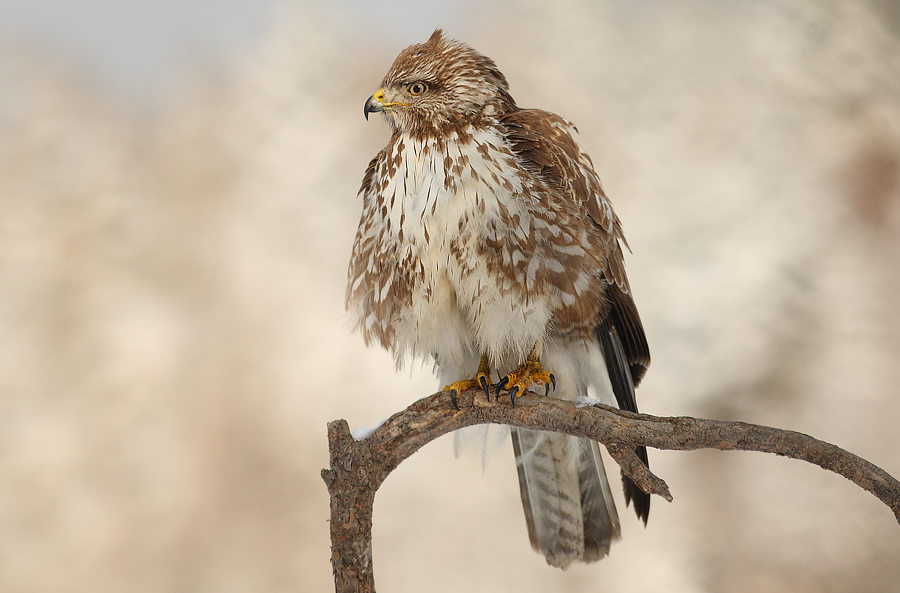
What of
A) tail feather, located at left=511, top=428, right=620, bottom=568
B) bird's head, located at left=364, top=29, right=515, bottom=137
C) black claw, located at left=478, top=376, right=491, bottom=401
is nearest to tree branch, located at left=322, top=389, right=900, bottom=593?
black claw, located at left=478, top=376, right=491, bottom=401

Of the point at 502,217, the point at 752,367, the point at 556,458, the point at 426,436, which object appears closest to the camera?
the point at 502,217

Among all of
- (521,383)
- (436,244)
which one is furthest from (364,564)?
(436,244)

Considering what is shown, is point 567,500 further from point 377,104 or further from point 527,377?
point 377,104

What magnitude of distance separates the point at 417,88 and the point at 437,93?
0.07 m

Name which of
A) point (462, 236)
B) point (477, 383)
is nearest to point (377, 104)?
point (462, 236)

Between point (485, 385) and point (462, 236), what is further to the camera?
point (485, 385)

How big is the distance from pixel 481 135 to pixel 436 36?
1.49ft

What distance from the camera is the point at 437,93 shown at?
250 cm

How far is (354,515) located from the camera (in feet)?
7.82

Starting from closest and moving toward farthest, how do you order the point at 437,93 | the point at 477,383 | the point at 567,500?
1. the point at 437,93
2. the point at 477,383
3. the point at 567,500

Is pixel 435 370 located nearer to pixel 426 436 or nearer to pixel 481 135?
pixel 426 436

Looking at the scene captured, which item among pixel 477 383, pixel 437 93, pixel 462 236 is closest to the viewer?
pixel 462 236

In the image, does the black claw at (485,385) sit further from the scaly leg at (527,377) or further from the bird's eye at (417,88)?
the bird's eye at (417,88)

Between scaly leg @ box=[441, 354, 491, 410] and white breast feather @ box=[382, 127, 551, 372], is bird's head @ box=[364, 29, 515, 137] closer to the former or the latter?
white breast feather @ box=[382, 127, 551, 372]
